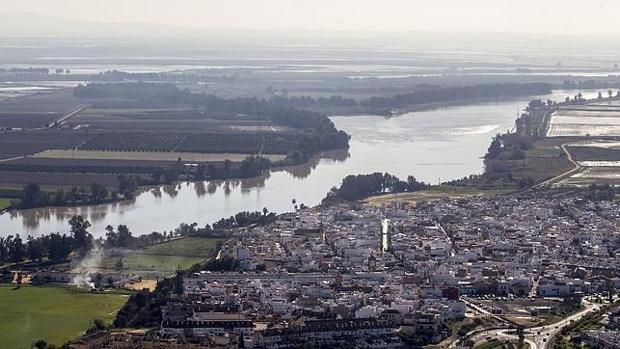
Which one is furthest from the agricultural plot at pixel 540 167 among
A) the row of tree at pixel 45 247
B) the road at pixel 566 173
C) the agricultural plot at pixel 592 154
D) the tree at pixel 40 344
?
the tree at pixel 40 344

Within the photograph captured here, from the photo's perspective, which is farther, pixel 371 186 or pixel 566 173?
pixel 566 173

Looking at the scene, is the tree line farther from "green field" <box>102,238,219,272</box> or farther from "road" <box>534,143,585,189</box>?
"green field" <box>102,238,219,272</box>

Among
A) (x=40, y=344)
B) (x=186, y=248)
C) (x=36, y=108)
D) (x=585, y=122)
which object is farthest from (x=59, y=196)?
(x=585, y=122)

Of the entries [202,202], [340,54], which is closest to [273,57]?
[340,54]

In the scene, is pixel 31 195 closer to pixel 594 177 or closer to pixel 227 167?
pixel 227 167

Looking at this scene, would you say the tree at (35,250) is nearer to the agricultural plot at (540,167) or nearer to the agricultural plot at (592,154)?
the agricultural plot at (540,167)

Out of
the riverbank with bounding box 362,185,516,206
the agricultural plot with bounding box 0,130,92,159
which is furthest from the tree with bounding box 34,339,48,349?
the agricultural plot with bounding box 0,130,92,159
